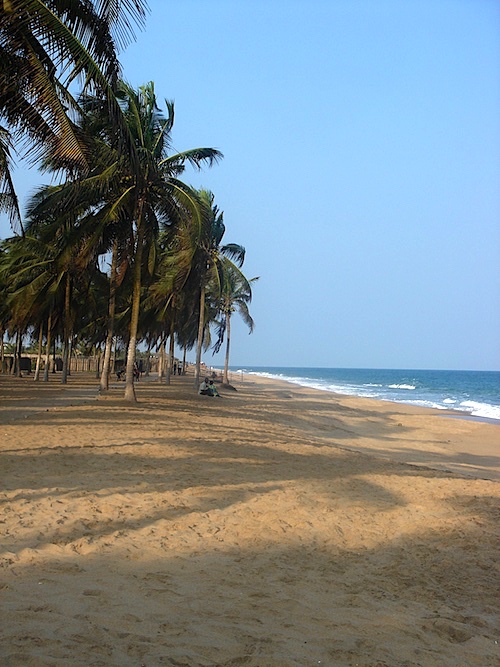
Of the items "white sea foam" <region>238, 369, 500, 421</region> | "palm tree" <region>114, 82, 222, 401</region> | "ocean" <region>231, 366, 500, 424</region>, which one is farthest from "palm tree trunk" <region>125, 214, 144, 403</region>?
"white sea foam" <region>238, 369, 500, 421</region>

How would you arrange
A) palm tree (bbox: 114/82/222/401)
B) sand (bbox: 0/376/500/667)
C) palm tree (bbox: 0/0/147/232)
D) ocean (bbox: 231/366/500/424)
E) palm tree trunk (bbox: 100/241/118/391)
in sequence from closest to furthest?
sand (bbox: 0/376/500/667) < palm tree (bbox: 0/0/147/232) < palm tree (bbox: 114/82/222/401) < palm tree trunk (bbox: 100/241/118/391) < ocean (bbox: 231/366/500/424)

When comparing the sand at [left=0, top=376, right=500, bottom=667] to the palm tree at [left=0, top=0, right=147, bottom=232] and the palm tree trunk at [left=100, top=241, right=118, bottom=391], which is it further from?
the palm tree trunk at [left=100, top=241, right=118, bottom=391]

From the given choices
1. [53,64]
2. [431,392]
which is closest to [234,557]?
[53,64]

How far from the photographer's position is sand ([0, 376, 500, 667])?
10.4ft

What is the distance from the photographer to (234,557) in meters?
4.76

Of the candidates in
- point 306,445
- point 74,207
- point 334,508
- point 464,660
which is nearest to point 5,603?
point 464,660

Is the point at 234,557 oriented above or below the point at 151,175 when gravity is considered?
below

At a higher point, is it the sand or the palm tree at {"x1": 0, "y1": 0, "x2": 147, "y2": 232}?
the palm tree at {"x1": 0, "y1": 0, "x2": 147, "y2": 232}

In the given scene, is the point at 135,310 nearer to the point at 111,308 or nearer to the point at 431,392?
the point at 111,308

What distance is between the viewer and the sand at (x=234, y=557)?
125 inches

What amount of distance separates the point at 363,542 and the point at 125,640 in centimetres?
315

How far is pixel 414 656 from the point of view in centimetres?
332

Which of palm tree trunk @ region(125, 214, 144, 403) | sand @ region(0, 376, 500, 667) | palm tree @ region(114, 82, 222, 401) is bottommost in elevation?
sand @ region(0, 376, 500, 667)

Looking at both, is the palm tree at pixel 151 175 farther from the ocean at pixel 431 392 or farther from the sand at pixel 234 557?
the ocean at pixel 431 392
